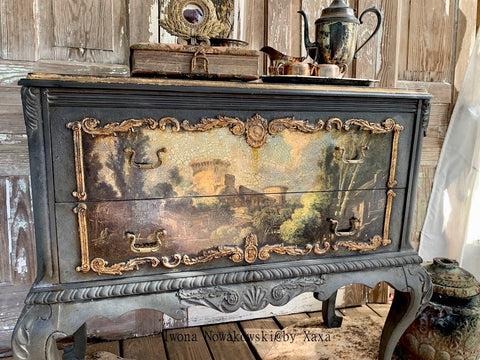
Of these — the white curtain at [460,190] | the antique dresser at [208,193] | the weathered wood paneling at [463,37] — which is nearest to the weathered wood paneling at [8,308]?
the antique dresser at [208,193]

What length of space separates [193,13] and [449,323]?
140 cm

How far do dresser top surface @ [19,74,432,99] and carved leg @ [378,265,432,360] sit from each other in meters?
0.58

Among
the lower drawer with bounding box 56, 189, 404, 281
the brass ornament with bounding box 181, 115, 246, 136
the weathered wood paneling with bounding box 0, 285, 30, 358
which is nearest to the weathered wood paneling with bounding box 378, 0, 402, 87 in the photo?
the lower drawer with bounding box 56, 189, 404, 281

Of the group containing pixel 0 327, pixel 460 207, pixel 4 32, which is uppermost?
pixel 4 32

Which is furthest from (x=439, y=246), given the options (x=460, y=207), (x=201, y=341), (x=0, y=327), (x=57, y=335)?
(x=0, y=327)

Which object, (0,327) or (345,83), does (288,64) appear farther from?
(0,327)

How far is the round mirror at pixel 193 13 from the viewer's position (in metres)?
1.22

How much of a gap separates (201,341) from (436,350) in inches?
36.4

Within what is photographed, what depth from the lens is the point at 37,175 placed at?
0.94 meters

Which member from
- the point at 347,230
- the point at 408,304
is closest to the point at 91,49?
the point at 347,230

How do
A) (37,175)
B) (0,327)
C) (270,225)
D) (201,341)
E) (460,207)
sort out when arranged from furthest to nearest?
(460,207) → (201,341) → (0,327) → (270,225) → (37,175)

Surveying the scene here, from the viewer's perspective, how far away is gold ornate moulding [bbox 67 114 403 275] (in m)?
0.97

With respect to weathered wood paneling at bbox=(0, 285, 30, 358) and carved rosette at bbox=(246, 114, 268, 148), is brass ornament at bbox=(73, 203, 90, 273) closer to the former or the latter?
carved rosette at bbox=(246, 114, 268, 148)

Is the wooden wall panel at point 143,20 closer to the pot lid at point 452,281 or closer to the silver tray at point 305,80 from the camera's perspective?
the silver tray at point 305,80
